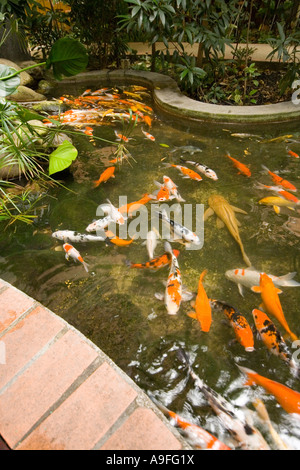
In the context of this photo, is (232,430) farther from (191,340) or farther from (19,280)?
(19,280)

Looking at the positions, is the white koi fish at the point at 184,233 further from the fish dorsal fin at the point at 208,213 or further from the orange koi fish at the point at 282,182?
the orange koi fish at the point at 282,182

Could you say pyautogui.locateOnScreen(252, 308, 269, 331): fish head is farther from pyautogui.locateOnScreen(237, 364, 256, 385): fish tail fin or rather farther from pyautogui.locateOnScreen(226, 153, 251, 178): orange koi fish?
pyautogui.locateOnScreen(226, 153, 251, 178): orange koi fish

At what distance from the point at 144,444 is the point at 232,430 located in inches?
24.7

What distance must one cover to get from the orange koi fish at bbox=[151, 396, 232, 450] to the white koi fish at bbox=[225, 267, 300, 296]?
1087 millimetres

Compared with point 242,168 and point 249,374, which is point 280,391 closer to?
point 249,374

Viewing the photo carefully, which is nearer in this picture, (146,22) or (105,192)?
(105,192)

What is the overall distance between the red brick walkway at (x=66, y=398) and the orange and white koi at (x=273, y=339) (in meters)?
1.01

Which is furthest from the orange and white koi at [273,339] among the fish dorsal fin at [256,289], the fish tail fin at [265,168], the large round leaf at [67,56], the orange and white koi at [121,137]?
the orange and white koi at [121,137]

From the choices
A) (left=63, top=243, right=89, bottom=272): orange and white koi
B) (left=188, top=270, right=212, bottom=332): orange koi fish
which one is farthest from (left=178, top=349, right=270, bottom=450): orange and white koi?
(left=63, top=243, right=89, bottom=272): orange and white koi

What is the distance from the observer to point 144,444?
1.24m

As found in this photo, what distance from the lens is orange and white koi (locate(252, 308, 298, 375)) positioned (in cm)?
192

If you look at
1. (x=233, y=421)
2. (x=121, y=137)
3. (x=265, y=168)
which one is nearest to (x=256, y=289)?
(x=233, y=421)

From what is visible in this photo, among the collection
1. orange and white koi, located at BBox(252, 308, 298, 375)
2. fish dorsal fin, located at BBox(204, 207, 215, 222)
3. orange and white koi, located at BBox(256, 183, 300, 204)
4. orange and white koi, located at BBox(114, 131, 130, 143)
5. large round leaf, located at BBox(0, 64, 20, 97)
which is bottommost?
orange and white koi, located at BBox(252, 308, 298, 375)

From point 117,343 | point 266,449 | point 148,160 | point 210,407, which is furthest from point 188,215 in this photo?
point 266,449
